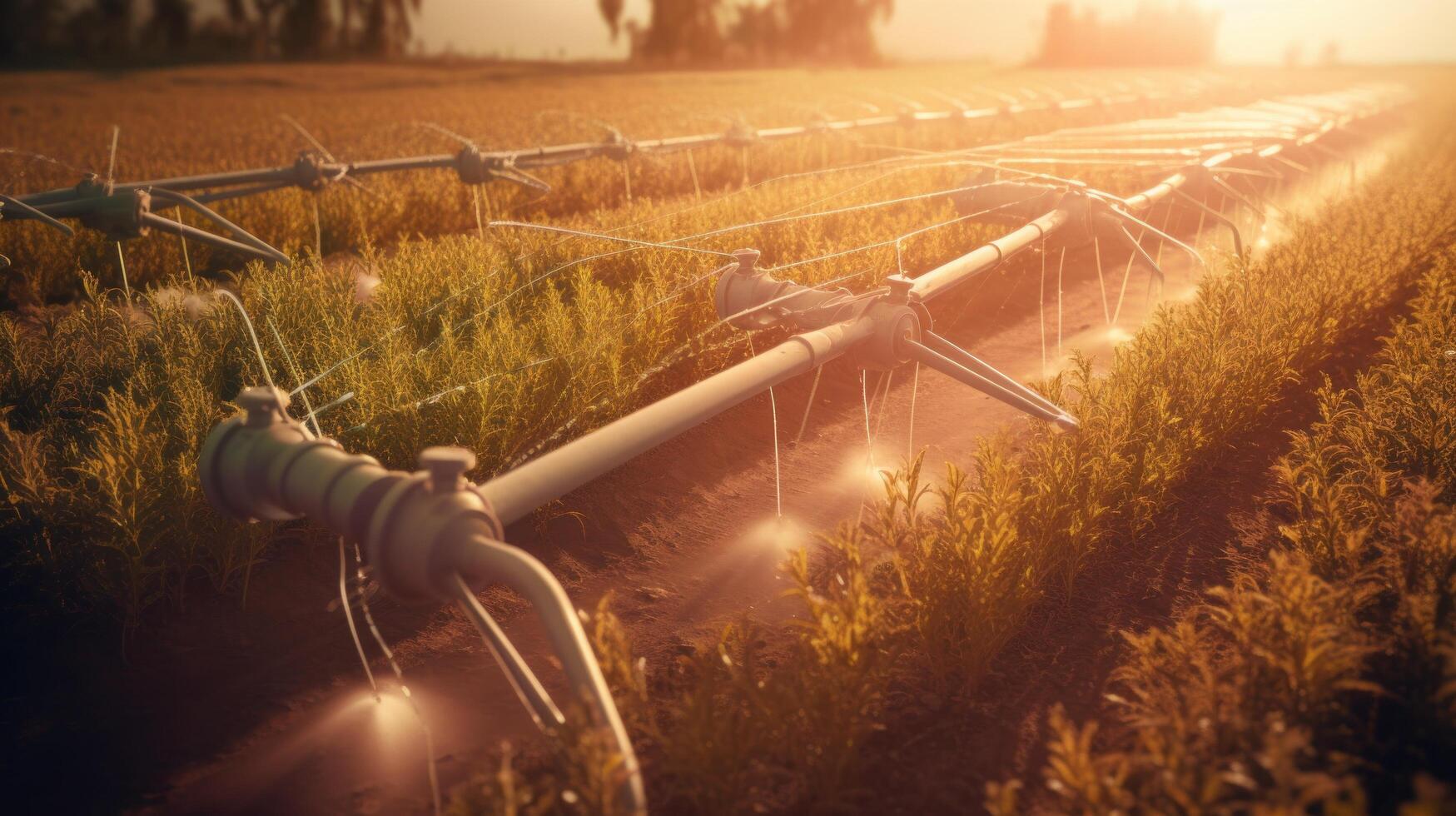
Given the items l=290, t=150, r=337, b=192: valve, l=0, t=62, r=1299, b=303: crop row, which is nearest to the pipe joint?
l=0, t=62, r=1299, b=303: crop row

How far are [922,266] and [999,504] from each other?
406 centimetres

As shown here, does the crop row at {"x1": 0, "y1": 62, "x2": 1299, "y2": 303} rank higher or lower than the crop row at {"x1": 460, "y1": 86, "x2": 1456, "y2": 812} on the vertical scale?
higher

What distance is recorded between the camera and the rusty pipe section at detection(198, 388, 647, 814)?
1279mm

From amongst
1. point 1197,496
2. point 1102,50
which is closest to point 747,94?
point 1197,496

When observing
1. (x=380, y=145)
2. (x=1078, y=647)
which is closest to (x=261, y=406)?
(x=1078, y=647)

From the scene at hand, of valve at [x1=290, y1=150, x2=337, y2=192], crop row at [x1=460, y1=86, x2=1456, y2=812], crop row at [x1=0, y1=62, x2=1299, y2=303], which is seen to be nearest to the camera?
crop row at [x1=460, y1=86, x2=1456, y2=812]

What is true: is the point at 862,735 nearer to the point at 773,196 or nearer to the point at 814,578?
the point at 814,578

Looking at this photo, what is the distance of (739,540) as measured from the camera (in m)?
3.38

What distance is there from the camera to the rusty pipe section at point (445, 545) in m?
1.28

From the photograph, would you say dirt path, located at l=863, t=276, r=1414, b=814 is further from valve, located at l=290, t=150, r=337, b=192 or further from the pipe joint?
valve, located at l=290, t=150, r=337, b=192

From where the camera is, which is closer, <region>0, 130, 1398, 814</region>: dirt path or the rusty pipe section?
the rusty pipe section

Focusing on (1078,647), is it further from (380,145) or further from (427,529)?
(380,145)

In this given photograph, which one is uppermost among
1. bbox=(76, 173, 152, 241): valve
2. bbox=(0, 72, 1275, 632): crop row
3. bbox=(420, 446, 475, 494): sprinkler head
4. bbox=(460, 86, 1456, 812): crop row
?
bbox=(76, 173, 152, 241): valve

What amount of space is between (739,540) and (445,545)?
212cm
